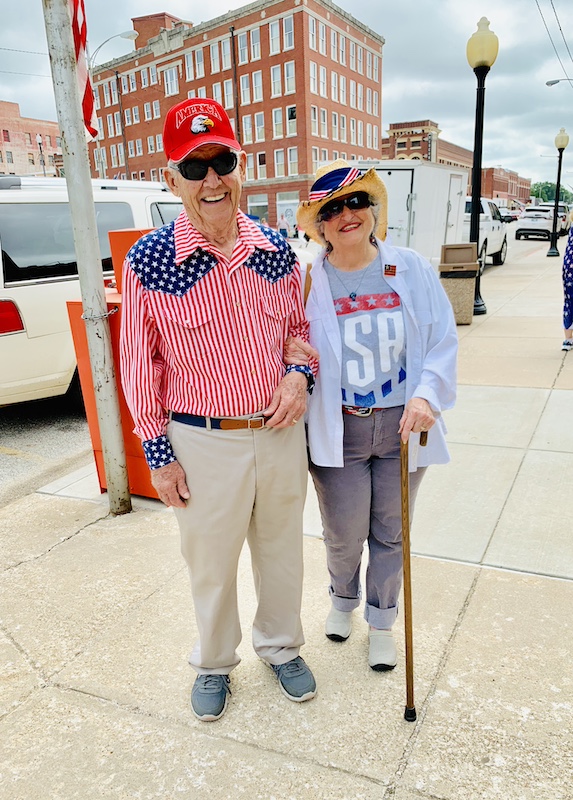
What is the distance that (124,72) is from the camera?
58656 millimetres

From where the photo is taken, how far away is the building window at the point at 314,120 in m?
47.4

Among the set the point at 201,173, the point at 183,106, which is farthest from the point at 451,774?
the point at 183,106

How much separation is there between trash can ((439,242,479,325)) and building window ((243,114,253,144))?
45.2 meters

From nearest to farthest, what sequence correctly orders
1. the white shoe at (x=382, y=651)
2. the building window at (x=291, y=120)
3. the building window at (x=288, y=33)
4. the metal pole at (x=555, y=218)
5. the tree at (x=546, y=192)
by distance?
the white shoe at (x=382, y=651) < the metal pole at (x=555, y=218) < the building window at (x=288, y=33) < the building window at (x=291, y=120) < the tree at (x=546, y=192)

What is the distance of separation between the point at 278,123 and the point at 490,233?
3699 cm

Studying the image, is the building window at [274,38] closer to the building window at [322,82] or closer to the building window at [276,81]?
the building window at [276,81]

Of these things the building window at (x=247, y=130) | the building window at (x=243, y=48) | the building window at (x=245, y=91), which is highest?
the building window at (x=243, y=48)

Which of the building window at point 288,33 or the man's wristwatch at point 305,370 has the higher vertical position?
Answer: the building window at point 288,33

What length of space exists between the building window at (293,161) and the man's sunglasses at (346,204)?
49.3m

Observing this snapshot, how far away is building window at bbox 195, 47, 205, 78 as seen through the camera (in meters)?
52.3

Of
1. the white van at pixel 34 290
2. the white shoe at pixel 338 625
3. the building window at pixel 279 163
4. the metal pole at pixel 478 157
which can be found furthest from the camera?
the building window at pixel 279 163

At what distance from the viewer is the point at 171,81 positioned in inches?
2178

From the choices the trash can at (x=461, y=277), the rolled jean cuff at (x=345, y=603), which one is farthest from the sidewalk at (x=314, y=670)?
the trash can at (x=461, y=277)

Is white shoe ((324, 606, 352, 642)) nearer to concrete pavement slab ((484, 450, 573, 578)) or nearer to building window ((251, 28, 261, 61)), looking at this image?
concrete pavement slab ((484, 450, 573, 578))
